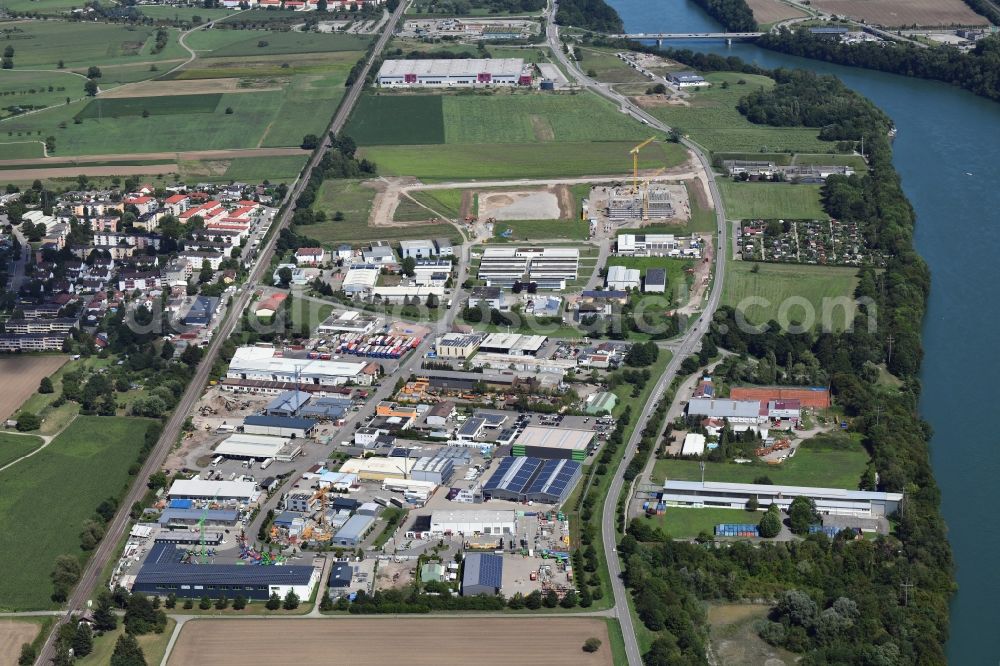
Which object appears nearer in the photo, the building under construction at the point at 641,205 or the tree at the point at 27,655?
the tree at the point at 27,655

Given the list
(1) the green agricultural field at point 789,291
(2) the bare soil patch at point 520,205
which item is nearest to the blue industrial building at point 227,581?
(1) the green agricultural field at point 789,291

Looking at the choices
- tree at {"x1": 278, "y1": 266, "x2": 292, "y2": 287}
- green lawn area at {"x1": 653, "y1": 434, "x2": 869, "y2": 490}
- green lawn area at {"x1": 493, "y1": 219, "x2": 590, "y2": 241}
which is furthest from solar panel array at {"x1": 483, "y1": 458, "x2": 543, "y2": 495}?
green lawn area at {"x1": 493, "y1": 219, "x2": 590, "y2": 241}

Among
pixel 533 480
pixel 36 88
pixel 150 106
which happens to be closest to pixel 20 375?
pixel 533 480

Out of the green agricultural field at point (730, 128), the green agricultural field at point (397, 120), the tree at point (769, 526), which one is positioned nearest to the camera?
the tree at point (769, 526)

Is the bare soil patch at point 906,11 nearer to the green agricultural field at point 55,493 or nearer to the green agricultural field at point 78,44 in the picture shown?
the green agricultural field at point 78,44

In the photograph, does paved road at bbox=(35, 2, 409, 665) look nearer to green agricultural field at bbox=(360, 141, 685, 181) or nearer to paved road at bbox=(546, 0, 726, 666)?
green agricultural field at bbox=(360, 141, 685, 181)

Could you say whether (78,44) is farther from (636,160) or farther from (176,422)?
(176,422)

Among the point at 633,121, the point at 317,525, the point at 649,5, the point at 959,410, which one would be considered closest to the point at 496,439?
the point at 317,525
